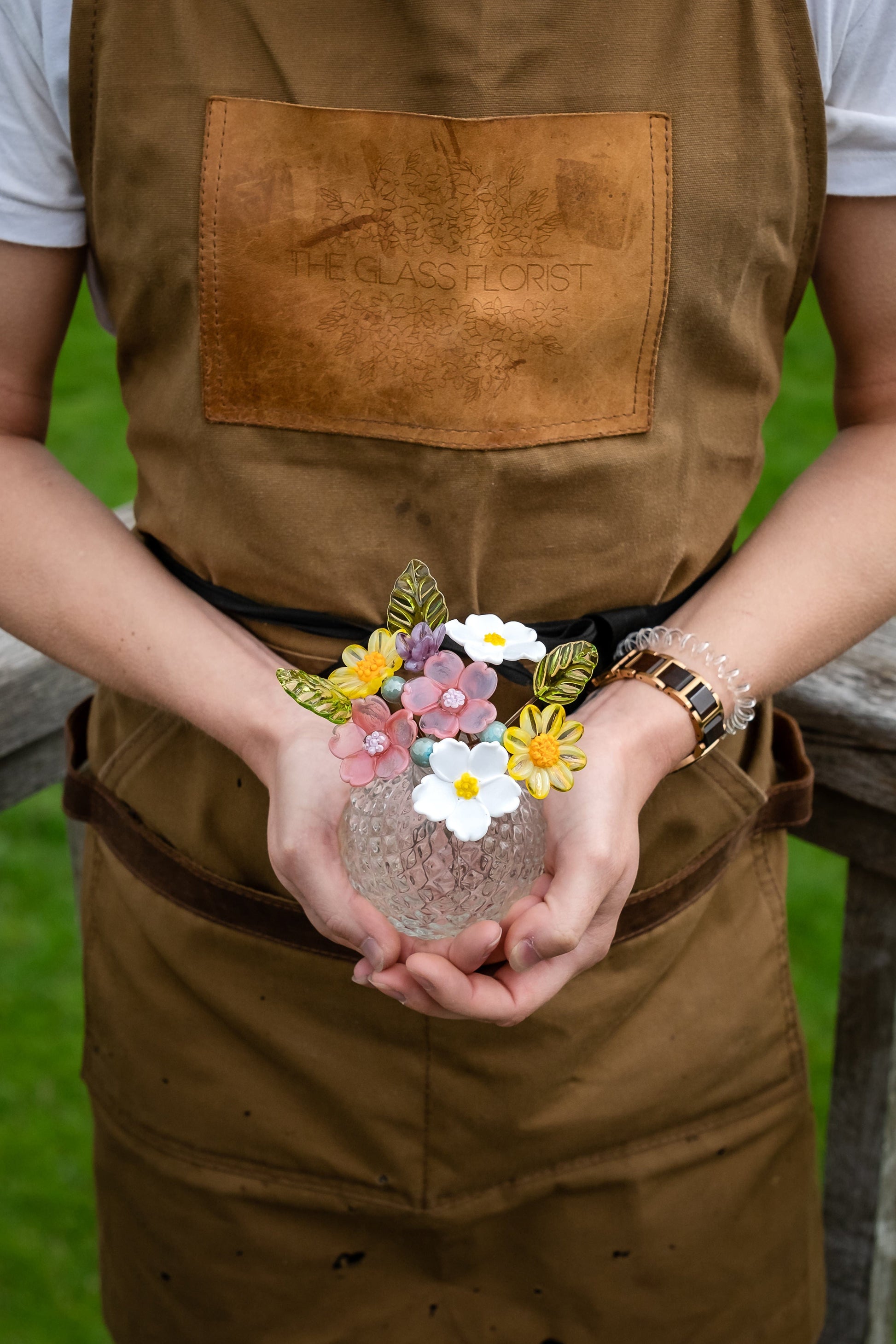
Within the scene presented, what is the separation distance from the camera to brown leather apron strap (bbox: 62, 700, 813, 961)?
1.17 m

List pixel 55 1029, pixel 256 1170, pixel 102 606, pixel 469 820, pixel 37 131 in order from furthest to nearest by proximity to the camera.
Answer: pixel 55 1029, pixel 256 1170, pixel 102 606, pixel 37 131, pixel 469 820

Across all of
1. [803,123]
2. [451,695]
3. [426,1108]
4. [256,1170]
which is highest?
[803,123]

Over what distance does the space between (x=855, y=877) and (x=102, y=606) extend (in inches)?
36.6

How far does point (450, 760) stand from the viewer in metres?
0.81

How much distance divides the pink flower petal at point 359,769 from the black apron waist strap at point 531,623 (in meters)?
0.22

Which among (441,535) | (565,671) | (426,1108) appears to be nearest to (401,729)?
(565,671)

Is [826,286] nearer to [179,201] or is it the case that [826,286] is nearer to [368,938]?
[179,201]

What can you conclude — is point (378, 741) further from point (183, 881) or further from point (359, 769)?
point (183, 881)

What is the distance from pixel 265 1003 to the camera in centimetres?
120

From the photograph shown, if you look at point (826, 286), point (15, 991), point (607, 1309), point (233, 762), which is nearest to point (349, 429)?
point (233, 762)

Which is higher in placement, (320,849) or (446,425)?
(446,425)

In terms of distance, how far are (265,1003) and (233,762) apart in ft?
0.77

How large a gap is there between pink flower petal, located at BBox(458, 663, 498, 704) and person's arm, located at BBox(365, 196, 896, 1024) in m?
0.18

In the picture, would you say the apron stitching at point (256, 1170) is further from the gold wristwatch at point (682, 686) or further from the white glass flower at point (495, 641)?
the white glass flower at point (495, 641)
